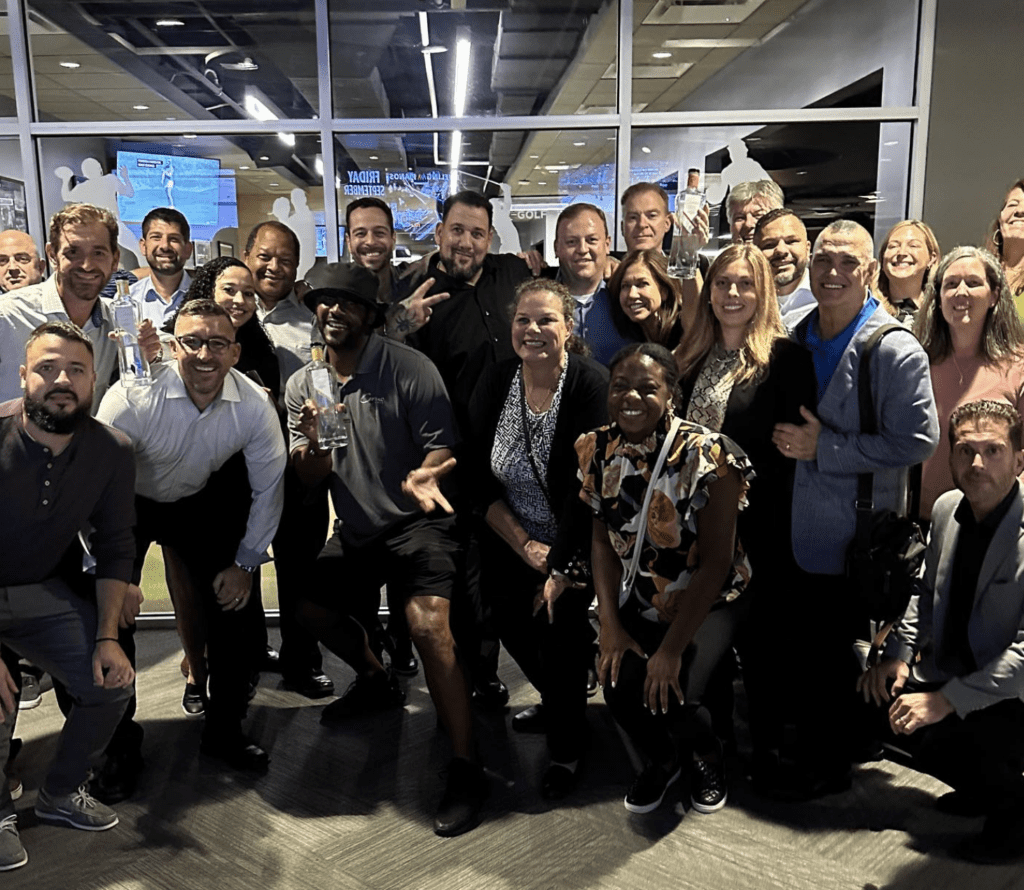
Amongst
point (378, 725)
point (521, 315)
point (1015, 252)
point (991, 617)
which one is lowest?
point (378, 725)

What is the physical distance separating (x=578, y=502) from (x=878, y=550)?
34.8 inches

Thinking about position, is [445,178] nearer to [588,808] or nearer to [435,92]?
[435,92]

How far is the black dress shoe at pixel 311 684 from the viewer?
3.43 m

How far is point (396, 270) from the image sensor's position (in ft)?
12.2

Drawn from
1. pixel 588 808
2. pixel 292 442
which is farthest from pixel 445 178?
pixel 588 808

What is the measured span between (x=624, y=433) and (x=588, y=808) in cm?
117

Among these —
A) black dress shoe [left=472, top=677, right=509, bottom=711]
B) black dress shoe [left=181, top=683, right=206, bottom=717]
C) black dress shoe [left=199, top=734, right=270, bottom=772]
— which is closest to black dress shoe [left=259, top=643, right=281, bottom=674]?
black dress shoe [left=181, top=683, right=206, bottom=717]

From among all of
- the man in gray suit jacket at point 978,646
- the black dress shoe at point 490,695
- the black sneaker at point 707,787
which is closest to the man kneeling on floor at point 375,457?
the black dress shoe at point 490,695

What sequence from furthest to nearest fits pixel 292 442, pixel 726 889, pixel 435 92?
pixel 435 92
pixel 292 442
pixel 726 889

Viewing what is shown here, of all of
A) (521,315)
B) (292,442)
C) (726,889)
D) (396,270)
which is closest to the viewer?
(726,889)

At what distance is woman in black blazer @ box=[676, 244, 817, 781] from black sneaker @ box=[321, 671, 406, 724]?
54.6 inches

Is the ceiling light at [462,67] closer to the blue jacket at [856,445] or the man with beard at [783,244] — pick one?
the man with beard at [783,244]

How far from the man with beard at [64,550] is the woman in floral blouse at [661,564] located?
1.45 m

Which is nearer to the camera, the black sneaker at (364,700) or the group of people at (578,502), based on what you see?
the group of people at (578,502)
